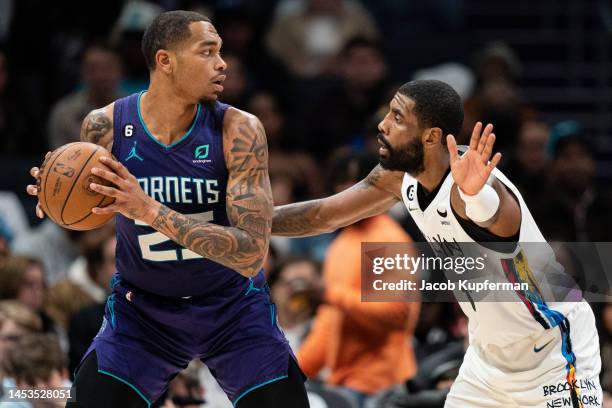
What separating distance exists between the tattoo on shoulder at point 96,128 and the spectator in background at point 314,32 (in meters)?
6.79

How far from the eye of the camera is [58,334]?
27.6 feet

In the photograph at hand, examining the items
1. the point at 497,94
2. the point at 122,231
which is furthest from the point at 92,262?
the point at 497,94

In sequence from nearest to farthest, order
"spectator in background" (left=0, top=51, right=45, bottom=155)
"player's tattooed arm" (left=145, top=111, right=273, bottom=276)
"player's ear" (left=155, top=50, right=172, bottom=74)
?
"player's tattooed arm" (left=145, top=111, right=273, bottom=276) → "player's ear" (left=155, top=50, right=172, bottom=74) → "spectator in background" (left=0, top=51, right=45, bottom=155)

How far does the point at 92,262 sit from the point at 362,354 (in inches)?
93.4

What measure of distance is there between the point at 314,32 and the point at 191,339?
7277 millimetres

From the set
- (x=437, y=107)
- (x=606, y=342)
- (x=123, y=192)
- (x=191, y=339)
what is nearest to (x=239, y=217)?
(x=123, y=192)

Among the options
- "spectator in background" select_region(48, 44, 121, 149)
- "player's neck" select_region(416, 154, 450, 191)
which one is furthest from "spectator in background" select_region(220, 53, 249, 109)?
"player's neck" select_region(416, 154, 450, 191)

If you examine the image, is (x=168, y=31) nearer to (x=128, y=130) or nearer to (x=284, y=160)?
(x=128, y=130)

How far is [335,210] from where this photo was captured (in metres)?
6.20

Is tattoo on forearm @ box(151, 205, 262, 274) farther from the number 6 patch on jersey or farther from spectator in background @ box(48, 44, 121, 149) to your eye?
spectator in background @ box(48, 44, 121, 149)

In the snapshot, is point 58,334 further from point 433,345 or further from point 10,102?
point 10,102

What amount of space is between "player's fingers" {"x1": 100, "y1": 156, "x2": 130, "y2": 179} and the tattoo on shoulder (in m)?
0.47

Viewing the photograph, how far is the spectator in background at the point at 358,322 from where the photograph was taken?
7863 mm

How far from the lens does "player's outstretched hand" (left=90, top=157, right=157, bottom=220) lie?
16.6 ft
